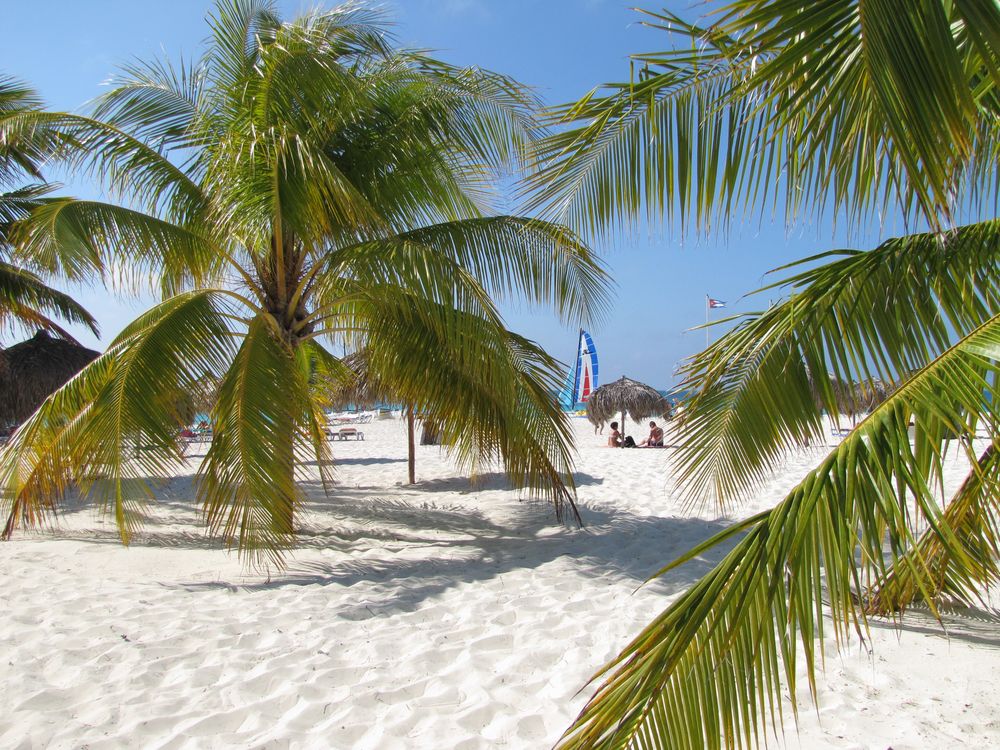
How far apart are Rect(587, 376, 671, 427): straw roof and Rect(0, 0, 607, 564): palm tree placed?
1223cm

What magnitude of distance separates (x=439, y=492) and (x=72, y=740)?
710cm

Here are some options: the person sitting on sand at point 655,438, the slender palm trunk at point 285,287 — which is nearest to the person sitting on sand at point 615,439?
the person sitting on sand at point 655,438

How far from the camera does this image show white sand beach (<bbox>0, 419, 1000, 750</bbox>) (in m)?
2.45

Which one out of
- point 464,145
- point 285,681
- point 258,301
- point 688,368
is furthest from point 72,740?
point 464,145

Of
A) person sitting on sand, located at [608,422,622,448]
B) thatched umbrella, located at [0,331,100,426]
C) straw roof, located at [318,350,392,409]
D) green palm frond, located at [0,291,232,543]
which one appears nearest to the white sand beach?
green palm frond, located at [0,291,232,543]

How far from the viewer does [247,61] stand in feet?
20.7

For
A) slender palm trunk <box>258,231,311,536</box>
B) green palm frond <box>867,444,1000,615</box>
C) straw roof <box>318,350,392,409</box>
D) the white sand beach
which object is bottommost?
the white sand beach

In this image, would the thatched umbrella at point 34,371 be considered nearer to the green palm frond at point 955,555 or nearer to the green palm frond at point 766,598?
the green palm frond at point 955,555

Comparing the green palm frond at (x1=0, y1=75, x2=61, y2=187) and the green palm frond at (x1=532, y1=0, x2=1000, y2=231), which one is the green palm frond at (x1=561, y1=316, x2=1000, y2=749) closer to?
the green palm frond at (x1=532, y1=0, x2=1000, y2=231)

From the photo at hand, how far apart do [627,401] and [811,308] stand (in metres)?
16.6

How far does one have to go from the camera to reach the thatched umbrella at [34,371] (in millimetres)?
10484

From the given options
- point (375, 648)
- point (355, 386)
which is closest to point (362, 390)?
point (355, 386)

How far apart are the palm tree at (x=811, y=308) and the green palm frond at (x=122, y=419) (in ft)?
12.8

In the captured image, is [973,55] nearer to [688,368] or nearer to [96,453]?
[688,368]
